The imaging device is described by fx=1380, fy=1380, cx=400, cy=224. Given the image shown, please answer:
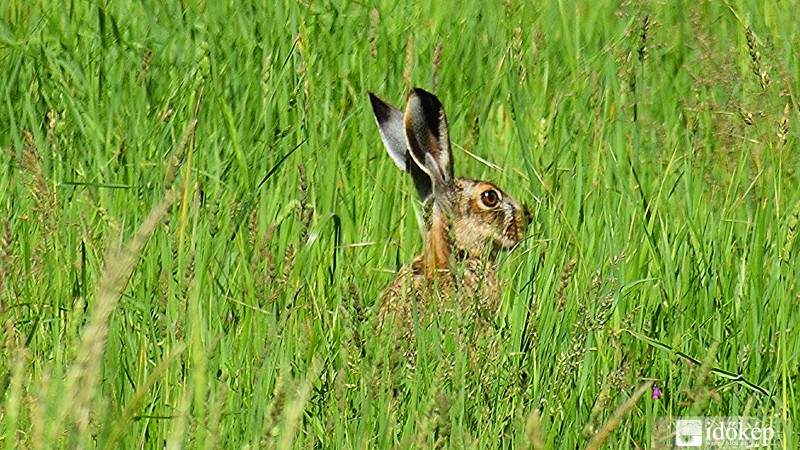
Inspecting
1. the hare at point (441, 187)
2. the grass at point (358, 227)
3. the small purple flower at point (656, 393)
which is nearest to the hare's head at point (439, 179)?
the hare at point (441, 187)

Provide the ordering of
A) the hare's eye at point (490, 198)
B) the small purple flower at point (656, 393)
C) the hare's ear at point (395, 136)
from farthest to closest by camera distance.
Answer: the hare's eye at point (490, 198) → the hare's ear at point (395, 136) → the small purple flower at point (656, 393)

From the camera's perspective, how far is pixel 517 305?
3568 millimetres

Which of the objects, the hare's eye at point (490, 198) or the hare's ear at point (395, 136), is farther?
the hare's eye at point (490, 198)

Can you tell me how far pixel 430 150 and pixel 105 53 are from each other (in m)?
1.22

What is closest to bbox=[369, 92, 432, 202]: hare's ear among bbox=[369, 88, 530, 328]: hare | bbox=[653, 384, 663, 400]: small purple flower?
bbox=[369, 88, 530, 328]: hare

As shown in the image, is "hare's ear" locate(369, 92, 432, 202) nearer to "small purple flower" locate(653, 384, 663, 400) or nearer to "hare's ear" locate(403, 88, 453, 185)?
"hare's ear" locate(403, 88, 453, 185)

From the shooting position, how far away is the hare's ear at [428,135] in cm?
446

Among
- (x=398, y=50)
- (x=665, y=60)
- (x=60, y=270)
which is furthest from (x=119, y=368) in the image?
(x=665, y=60)

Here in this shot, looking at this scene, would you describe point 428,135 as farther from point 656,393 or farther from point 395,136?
point 656,393

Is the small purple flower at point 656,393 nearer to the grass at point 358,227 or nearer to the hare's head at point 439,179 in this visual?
the grass at point 358,227

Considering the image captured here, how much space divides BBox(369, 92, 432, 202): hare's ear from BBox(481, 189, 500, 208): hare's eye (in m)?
0.22

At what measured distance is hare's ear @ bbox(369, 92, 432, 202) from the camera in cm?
459

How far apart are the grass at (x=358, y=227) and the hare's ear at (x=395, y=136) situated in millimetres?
89

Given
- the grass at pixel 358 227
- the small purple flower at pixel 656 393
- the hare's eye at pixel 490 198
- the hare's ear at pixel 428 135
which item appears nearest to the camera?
the grass at pixel 358 227
